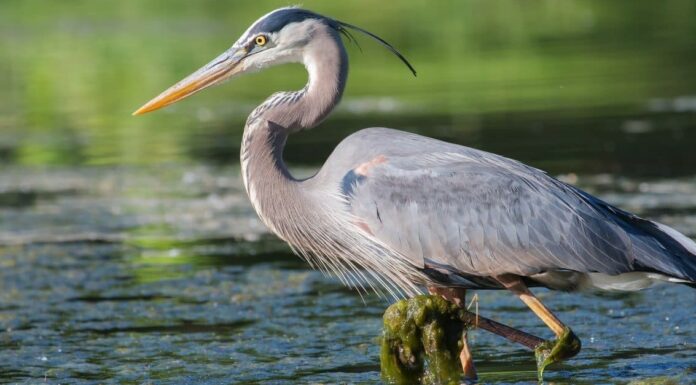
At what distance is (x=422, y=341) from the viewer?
20.9 ft

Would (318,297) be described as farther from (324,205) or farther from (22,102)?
(22,102)

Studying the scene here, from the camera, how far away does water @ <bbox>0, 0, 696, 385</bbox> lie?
7.23 meters

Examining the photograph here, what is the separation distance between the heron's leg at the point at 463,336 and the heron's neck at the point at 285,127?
32.9 inches

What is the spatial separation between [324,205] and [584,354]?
5.19 feet

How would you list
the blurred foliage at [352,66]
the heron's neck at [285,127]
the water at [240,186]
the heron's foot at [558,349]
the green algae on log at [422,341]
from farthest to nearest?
the blurred foliage at [352,66] < the water at [240,186] < the heron's neck at [285,127] < the green algae on log at [422,341] < the heron's foot at [558,349]

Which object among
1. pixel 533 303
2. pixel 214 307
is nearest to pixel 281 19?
pixel 533 303

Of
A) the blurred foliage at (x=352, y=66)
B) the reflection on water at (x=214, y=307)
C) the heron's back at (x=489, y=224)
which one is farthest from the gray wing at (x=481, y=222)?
the blurred foliage at (x=352, y=66)

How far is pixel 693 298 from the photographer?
7988mm

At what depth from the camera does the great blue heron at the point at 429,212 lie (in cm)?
643

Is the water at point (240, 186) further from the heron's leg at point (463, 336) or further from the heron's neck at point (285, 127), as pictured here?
the heron's neck at point (285, 127)

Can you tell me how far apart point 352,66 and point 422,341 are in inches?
603

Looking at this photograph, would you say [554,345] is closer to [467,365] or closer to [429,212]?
[467,365]

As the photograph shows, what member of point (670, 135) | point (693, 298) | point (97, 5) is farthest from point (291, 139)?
point (97, 5)

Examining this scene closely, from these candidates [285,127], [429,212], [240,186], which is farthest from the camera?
[240,186]
